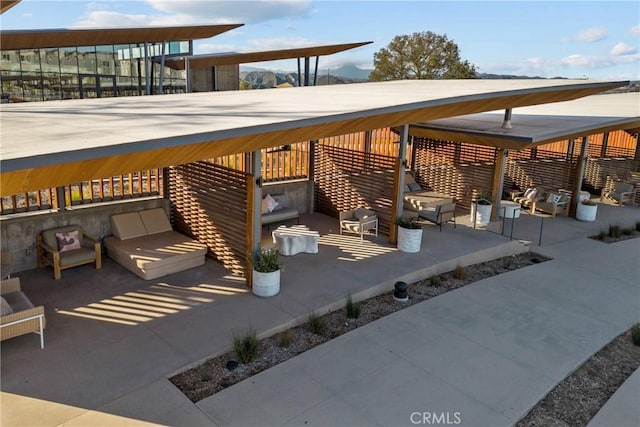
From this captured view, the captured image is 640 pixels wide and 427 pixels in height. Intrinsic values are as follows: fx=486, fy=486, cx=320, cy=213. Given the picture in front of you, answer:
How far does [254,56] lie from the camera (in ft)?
82.7

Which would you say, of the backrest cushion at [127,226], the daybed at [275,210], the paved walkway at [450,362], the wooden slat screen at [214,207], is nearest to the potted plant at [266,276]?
the wooden slat screen at [214,207]

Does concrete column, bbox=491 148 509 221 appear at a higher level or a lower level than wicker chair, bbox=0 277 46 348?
higher

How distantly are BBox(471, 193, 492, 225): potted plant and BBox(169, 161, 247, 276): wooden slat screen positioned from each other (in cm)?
705

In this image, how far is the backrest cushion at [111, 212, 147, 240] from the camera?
953 centimetres

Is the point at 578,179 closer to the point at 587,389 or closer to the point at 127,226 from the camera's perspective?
the point at 587,389

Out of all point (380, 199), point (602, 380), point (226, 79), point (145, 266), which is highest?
point (226, 79)

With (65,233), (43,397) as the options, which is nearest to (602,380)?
(43,397)

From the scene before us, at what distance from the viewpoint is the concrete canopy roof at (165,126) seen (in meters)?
4.62

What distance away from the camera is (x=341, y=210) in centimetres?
1287

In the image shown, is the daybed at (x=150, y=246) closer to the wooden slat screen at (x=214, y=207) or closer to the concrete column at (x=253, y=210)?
the wooden slat screen at (x=214, y=207)

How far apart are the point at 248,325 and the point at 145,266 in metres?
2.54

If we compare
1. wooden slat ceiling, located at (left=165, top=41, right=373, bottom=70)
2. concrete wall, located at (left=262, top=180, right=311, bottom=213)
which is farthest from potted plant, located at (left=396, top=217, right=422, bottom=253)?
wooden slat ceiling, located at (left=165, top=41, right=373, bottom=70)

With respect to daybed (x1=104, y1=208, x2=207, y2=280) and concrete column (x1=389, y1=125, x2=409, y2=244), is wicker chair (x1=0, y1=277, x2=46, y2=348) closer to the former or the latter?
daybed (x1=104, y1=208, x2=207, y2=280)

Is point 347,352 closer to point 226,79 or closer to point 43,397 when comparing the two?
point 43,397
